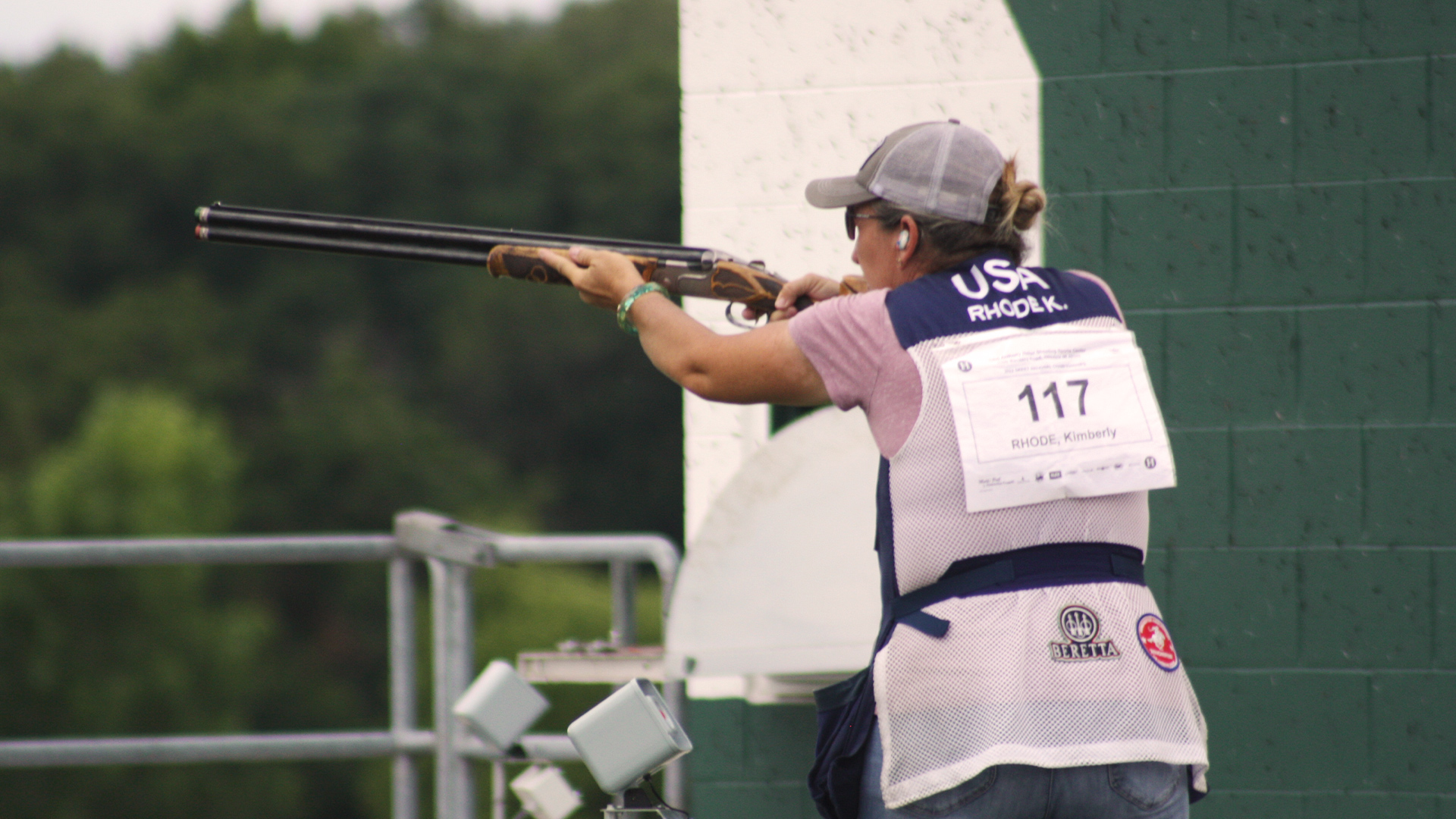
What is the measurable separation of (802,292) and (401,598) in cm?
166

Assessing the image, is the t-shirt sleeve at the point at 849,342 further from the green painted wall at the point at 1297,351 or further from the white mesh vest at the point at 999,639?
the green painted wall at the point at 1297,351

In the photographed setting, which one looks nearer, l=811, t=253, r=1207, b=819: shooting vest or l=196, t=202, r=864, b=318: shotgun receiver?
l=811, t=253, r=1207, b=819: shooting vest

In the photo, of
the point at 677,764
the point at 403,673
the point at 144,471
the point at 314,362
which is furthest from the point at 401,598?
the point at 314,362

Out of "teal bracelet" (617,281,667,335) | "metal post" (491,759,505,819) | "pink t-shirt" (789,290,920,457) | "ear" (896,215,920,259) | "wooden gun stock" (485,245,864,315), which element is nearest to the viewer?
"pink t-shirt" (789,290,920,457)

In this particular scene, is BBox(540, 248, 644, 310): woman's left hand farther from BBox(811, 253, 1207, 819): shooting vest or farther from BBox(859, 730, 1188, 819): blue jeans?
BBox(859, 730, 1188, 819): blue jeans

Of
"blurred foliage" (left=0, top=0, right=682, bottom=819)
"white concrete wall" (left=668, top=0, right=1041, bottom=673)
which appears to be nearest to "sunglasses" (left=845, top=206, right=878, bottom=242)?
"white concrete wall" (left=668, top=0, right=1041, bottom=673)

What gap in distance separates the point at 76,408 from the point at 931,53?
4383 centimetres

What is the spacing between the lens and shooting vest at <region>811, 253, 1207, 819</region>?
7.80 feet

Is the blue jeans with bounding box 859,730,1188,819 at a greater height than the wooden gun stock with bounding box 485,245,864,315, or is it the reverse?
the wooden gun stock with bounding box 485,245,864,315

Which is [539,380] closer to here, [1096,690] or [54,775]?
[54,775]

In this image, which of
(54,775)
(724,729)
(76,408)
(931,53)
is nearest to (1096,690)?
(724,729)

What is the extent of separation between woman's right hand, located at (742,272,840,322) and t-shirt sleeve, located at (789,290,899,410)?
0.58 meters

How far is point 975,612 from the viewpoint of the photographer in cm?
241

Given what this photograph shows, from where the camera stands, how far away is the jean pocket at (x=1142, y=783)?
2.40m
